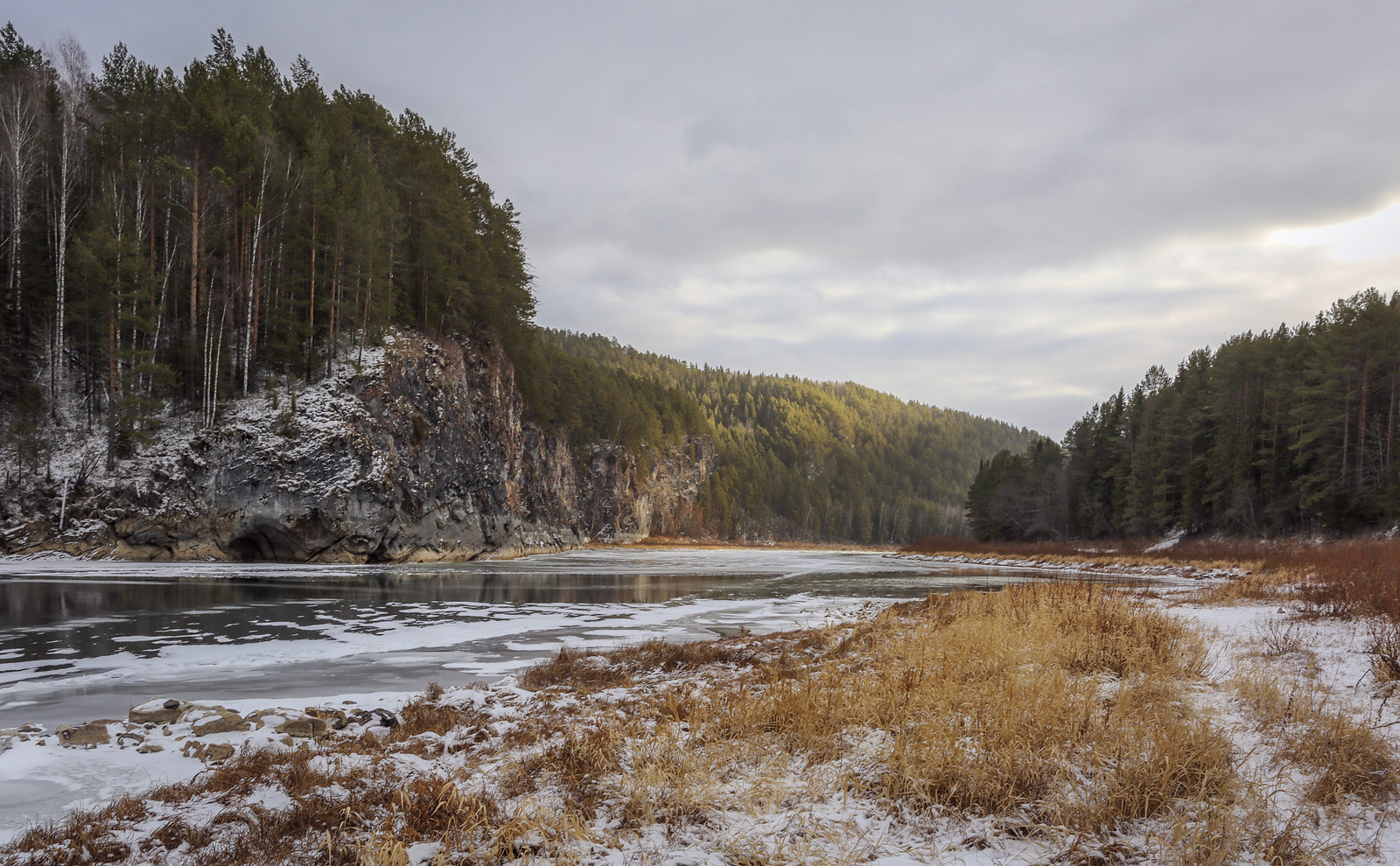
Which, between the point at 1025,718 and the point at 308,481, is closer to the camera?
the point at 1025,718

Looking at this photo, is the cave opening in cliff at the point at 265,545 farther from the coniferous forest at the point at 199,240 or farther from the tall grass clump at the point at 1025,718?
the tall grass clump at the point at 1025,718

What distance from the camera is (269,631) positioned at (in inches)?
528

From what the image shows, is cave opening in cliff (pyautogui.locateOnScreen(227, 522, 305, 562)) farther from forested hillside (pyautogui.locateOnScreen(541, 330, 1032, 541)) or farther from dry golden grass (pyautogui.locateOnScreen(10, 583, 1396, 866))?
forested hillside (pyautogui.locateOnScreen(541, 330, 1032, 541))

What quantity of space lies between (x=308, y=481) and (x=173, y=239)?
665 inches

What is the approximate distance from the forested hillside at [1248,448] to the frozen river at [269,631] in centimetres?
3313

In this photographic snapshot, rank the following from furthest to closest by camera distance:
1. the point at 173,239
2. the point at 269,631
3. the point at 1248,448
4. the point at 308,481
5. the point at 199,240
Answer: the point at 1248,448 → the point at 173,239 → the point at 199,240 → the point at 308,481 → the point at 269,631

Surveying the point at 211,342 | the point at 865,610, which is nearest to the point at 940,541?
the point at 865,610

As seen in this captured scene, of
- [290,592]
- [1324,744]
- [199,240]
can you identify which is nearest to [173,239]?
[199,240]

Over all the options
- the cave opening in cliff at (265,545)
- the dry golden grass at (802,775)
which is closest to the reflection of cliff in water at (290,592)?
the cave opening in cliff at (265,545)

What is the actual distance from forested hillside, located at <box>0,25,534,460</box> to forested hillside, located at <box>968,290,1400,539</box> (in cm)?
6036

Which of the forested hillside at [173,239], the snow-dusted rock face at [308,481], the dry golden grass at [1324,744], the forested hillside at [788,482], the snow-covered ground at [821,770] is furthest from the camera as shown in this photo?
the forested hillside at [788,482]

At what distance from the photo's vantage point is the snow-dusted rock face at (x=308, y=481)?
28859mm

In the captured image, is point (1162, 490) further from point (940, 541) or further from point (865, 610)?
point (865, 610)

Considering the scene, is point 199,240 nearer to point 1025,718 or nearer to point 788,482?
point 1025,718
